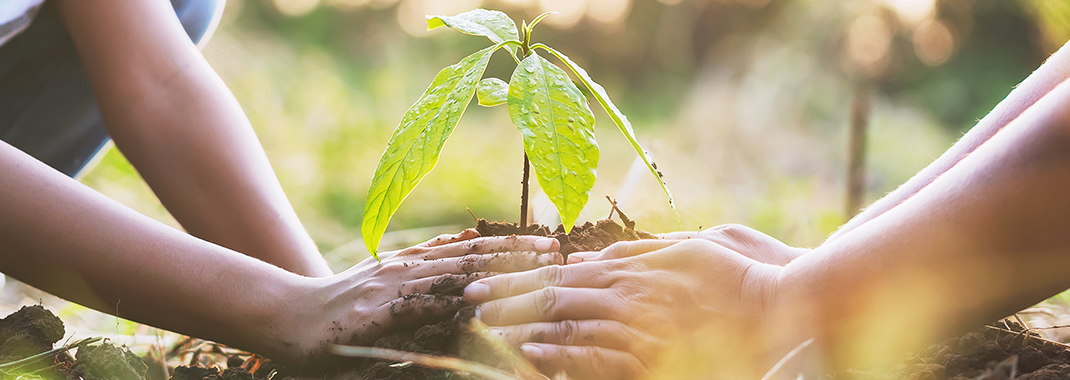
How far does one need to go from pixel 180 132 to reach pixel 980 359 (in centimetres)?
170

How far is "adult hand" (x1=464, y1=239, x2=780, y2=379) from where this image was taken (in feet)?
2.80

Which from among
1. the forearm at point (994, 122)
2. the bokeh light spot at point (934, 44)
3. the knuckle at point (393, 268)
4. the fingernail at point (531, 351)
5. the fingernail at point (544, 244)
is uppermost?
the bokeh light spot at point (934, 44)

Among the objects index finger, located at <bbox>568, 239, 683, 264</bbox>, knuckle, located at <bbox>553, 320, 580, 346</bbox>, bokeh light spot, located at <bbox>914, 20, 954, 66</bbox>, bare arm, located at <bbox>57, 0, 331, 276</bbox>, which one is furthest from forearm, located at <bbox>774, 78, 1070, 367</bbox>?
bokeh light spot, located at <bbox>914, 20, 954, 66</bbox>

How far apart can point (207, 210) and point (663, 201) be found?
223 cm

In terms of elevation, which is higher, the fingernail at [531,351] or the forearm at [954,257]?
the forearm at [954,257]

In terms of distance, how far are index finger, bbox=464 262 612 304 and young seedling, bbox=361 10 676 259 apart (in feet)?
A: 0.61

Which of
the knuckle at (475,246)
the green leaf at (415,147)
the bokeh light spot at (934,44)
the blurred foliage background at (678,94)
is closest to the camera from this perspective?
the green leaf at (415,147)

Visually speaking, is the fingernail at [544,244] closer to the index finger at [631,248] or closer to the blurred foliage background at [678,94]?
the index finger at [631,248]

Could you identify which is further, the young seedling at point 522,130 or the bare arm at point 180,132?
the bare arm at point 180,132

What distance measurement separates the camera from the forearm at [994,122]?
3.39 feet

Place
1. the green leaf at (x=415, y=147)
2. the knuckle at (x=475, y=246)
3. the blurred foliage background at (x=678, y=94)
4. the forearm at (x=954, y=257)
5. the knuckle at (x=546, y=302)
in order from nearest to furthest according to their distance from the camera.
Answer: the forearm at (x=954, y=257)
the green leaf at (x=415, y=147)
the knuckle at (x=546, y=302)
the knuckle at (x=475, y=246)
the blurred foliage background at (x=678, y=94)

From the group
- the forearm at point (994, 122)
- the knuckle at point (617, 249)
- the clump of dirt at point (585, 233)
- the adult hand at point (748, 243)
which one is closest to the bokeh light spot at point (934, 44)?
the forearm at point (994, 122)

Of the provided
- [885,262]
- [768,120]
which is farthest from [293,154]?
[885,262]

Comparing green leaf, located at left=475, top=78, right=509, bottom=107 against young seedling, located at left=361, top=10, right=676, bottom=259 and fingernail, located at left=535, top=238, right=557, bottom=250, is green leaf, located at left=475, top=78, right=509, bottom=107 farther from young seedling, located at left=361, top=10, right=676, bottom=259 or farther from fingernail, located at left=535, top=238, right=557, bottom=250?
fingernail, located at left=535, top=238, right=557, bottom=250
